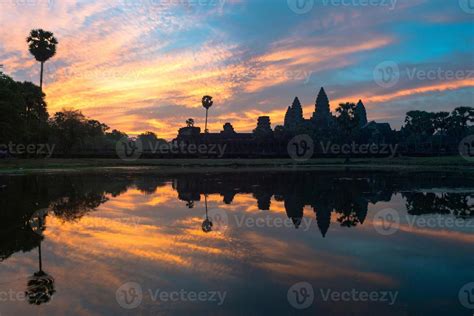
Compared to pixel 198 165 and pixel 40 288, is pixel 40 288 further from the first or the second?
pixel 198 165

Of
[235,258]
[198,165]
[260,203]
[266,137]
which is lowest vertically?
[235,258]

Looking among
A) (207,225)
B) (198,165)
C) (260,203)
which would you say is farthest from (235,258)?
(198,165)

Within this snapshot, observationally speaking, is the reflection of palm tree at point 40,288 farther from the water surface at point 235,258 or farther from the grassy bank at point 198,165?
the grassy bank at point 198,165

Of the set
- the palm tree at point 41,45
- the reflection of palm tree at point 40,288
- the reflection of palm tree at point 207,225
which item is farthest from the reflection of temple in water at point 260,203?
the palm tree at point 41,45

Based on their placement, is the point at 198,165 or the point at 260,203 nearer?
the point at 260,203

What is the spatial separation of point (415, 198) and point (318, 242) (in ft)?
41.8

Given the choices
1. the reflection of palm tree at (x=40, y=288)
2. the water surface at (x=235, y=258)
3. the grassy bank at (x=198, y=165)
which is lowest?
the reflection of palm tree at (x=40, y=288)

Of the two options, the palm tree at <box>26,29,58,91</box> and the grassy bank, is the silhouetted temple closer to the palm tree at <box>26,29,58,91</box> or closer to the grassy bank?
the grassy bank

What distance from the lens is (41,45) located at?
67.6 metres

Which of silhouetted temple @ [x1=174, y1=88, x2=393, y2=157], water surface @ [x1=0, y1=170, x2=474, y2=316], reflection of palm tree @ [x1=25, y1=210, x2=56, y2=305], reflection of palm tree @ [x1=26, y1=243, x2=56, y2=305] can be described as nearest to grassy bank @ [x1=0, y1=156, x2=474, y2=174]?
silhouetted temple @ [x1=174, y1=88, x2=393, y2=157]

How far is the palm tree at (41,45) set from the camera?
2660 inches

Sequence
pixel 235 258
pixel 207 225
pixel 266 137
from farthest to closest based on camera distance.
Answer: pixel 266 137, pixel 207 225, pixel 235 258

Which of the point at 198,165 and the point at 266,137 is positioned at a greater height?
the point at 266,137

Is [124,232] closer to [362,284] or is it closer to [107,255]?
[107,255]
